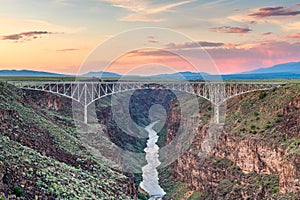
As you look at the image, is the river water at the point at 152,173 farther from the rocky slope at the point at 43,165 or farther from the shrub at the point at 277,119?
the rocky slope at the point at 43,165

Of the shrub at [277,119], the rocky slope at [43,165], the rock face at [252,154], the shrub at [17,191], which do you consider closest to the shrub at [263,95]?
the rock face at [252,154]

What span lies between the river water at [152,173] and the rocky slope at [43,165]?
35.5 metres

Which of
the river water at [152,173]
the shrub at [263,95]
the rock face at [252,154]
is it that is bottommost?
the river water at [152,173]

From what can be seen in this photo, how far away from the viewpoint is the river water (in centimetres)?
7431

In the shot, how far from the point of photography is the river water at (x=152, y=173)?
74.3m

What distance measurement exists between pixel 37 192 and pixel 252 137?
48.4 metres

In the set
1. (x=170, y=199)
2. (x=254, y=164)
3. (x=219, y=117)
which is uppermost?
(x=219, y=117)

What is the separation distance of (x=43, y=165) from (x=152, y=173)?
62.1m

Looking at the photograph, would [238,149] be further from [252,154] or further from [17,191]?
[17,191]

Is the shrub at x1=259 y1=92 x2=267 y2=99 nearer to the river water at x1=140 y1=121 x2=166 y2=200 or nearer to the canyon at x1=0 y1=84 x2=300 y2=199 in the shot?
the canyon at x1=0 y1=84 x2=300 y2=199

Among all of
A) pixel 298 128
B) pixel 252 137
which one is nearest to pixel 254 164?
pixel 252 137

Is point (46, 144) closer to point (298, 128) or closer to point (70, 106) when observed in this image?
point (298, 128)

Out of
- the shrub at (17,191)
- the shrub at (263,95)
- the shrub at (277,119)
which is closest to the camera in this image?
the shrub at (17,191)

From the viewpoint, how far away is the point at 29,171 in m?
23.9
